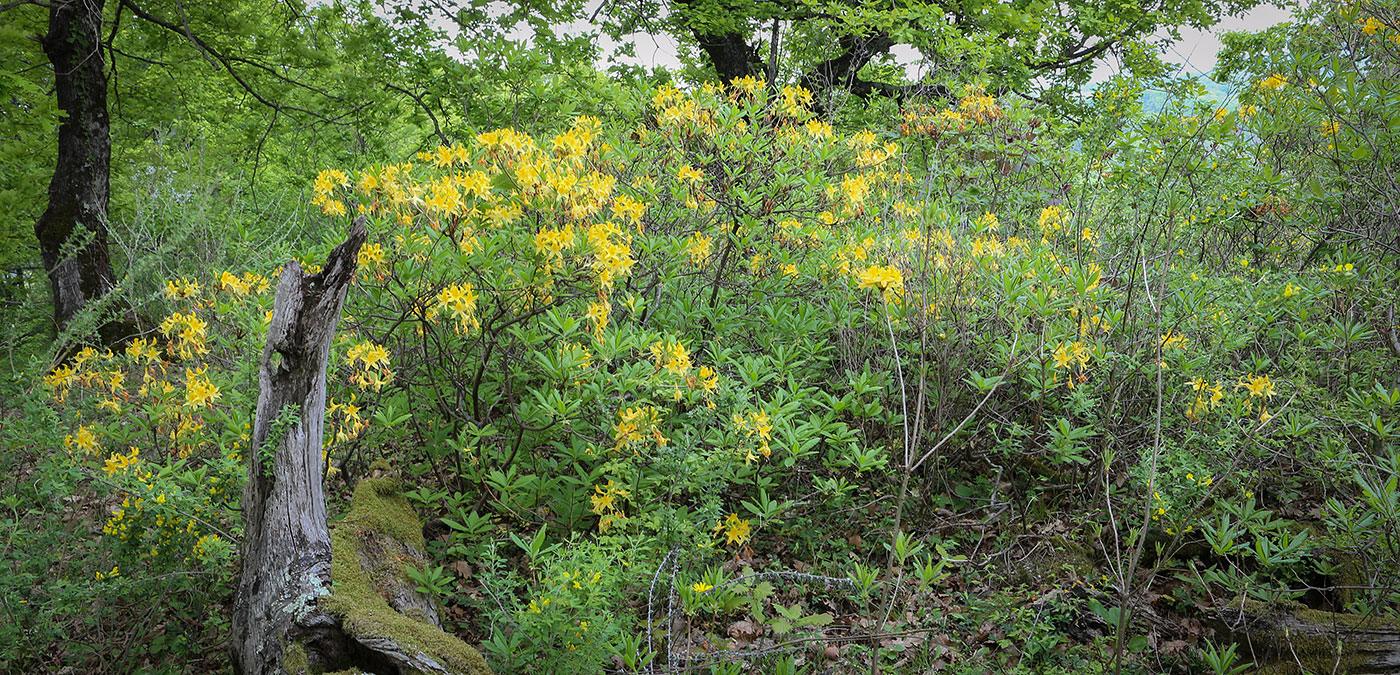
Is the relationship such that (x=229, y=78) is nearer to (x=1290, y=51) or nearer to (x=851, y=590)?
(x=851, y=590)

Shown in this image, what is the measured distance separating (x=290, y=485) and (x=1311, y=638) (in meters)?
3.50

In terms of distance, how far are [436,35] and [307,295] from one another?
19.2 ft

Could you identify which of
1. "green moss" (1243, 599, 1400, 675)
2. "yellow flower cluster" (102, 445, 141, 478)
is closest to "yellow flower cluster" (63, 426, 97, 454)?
"yellow flower cluster" (102, 445, 141, 478)

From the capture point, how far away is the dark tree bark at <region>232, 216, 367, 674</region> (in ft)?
7.25

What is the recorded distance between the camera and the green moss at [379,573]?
2174mm

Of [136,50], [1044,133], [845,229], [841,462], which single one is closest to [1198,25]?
[1044,133]

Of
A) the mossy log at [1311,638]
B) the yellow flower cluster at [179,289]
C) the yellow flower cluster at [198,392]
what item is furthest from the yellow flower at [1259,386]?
the yellow flower cluster at [179,289]

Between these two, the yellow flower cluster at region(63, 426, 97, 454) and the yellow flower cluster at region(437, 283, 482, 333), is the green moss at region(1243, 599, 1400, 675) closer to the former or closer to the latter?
the yellow flower cluster at region(437, 283, 482, 333)

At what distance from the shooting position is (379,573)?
2.63 metres

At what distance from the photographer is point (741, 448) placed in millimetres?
2715

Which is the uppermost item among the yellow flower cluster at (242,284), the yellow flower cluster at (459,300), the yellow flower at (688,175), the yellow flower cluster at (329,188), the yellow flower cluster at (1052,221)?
the yellow flower cluster at (329,188)

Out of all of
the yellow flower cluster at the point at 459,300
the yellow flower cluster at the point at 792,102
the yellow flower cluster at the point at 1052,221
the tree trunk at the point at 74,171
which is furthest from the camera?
the tree trunk at the point at 74,171

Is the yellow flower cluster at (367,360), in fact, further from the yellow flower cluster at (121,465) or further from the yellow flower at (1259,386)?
the yellow flower at (1259,386)

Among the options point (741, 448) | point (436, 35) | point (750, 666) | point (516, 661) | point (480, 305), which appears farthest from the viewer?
point (436, 35)
